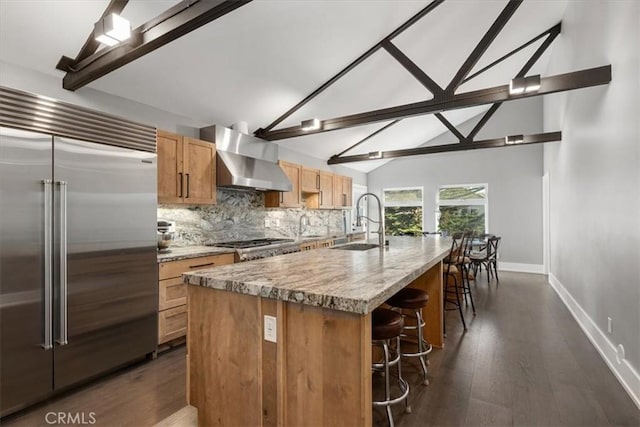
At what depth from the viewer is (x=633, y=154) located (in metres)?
2.21

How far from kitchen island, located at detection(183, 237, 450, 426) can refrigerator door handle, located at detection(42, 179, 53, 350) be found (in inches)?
44.6

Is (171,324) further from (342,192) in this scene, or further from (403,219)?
(403,219)

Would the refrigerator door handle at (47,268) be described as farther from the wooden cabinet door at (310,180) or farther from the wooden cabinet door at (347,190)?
the wooden cabinet door at (347,190)

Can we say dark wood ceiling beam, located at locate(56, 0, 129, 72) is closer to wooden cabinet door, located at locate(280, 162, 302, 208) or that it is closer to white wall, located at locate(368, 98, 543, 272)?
wooden cabinet door, located at locate(280, 162, 302, 208)

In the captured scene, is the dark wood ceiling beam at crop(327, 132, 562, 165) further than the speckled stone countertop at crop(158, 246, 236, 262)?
Yes

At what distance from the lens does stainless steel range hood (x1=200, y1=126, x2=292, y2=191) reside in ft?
12.5

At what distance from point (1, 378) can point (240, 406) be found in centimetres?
161

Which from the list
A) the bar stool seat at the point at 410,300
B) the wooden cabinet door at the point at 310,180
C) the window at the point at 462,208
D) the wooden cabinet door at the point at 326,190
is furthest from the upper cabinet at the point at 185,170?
the window at the point at 462,208

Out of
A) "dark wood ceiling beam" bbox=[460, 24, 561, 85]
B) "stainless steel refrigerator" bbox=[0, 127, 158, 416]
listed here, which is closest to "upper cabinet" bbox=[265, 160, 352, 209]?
"stainless steel refrigerator" bbox=[0, 127, 158, 416]

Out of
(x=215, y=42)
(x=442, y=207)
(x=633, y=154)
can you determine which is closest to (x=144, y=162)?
(x=215, y=42)

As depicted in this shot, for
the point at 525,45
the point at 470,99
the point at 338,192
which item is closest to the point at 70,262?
the point at 470,99

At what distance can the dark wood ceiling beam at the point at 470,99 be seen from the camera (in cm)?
281

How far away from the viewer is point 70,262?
7.07 ft
